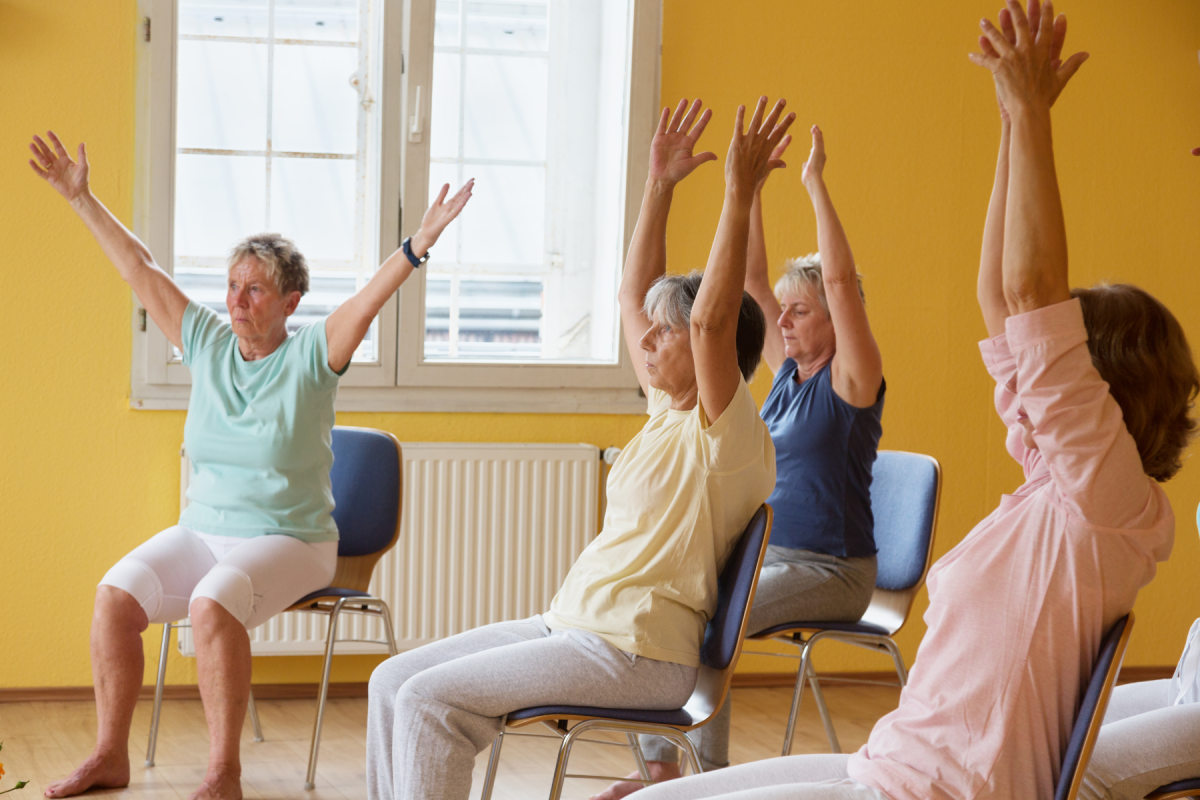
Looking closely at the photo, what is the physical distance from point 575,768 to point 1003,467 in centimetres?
191

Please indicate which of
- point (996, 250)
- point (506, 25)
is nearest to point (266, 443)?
point (506, 25)

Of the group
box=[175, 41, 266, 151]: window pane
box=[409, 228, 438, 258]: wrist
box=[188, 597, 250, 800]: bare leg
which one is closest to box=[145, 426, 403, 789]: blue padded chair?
box=[188, 597, 250, 800]: bare leg

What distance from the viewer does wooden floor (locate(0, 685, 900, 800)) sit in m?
2.64

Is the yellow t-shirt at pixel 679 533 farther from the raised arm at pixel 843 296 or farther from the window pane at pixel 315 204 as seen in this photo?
the window pane at pixel 315 204

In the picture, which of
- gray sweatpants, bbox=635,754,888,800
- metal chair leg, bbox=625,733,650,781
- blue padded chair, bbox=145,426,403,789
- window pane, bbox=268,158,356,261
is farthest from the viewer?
window pane, bbox=268,158,356,261

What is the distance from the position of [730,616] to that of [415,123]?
2163 millimetres

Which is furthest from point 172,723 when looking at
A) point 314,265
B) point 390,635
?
point 314,265

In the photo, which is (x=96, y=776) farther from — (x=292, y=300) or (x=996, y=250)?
(x=996, y=250)

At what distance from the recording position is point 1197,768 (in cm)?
143

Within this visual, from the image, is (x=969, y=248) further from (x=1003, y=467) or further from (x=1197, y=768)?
(x=1197, y=768)

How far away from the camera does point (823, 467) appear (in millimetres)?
2420

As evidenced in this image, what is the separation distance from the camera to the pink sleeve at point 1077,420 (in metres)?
1.09

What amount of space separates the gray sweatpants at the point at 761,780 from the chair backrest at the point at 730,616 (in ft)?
1.28

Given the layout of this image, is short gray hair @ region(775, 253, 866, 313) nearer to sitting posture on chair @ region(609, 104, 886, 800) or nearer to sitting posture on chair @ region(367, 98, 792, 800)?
sitting posture on chair @ region(609, 104, 886, 800)
